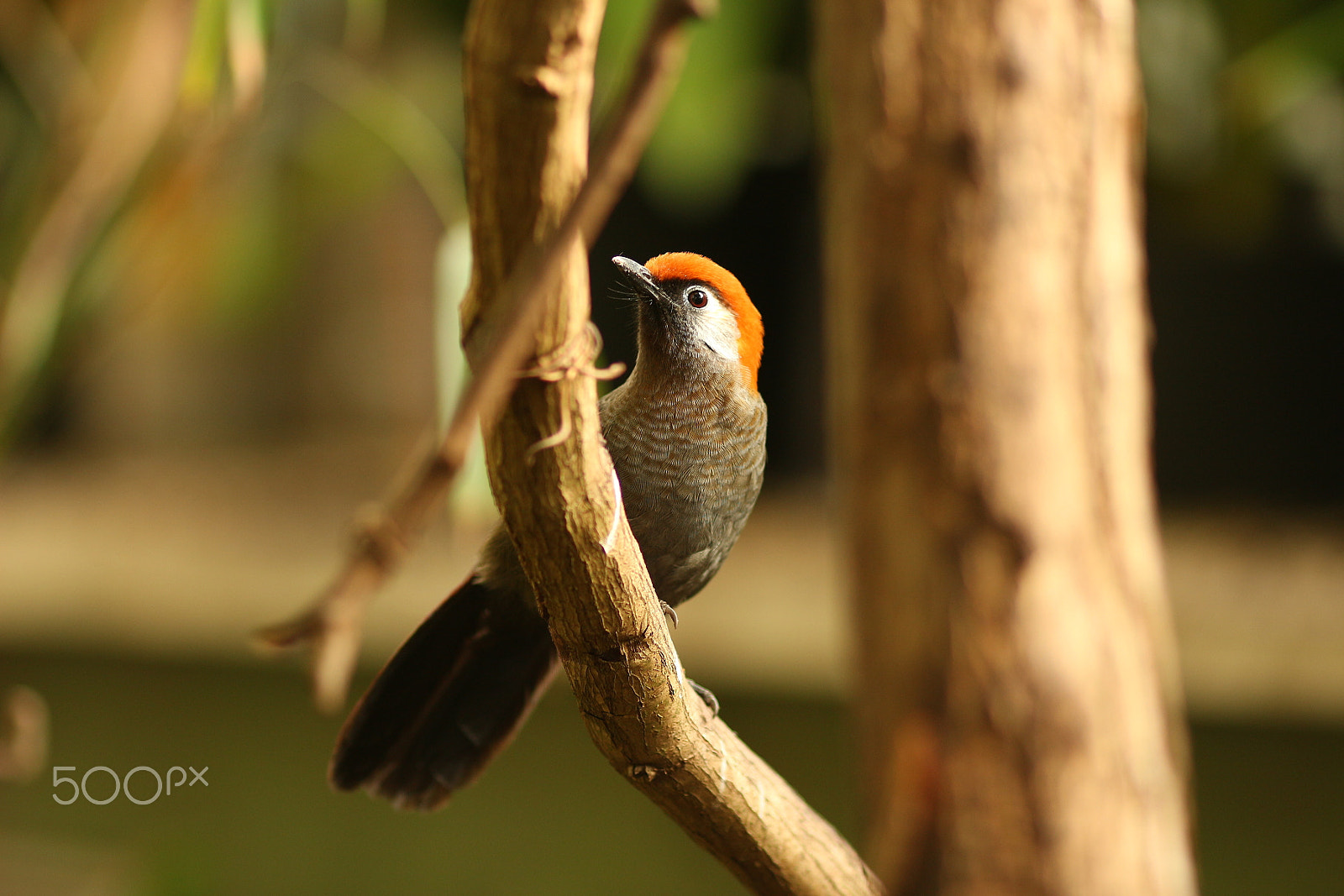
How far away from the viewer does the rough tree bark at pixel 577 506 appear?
0.33 metres

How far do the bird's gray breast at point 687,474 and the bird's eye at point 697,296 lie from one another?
0.05m

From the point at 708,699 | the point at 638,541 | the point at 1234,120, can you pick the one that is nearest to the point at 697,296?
the point at 638,541

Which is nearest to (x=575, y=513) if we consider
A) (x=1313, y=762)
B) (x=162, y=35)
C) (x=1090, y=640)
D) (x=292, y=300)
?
(x=1090, y=640)

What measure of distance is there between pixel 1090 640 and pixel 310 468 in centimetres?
234

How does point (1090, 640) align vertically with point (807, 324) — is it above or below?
above

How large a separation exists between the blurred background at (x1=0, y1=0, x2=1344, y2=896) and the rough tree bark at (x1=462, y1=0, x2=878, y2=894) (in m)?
0.90

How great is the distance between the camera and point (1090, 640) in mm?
860

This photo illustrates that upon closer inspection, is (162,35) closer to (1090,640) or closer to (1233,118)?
(1090,640)

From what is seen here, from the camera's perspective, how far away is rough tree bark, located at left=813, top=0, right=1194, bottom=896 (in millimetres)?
839

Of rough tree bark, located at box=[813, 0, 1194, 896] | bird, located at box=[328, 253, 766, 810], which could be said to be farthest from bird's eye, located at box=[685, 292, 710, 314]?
rough tree bark, located at box=[813, 0, 1194, 896]

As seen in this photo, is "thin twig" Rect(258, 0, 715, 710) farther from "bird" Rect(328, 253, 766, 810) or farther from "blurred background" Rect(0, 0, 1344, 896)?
"blurred background" Rect(0, 0, 1344, 896)

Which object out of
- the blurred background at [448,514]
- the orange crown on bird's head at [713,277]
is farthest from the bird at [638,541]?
the blurred background at [448,514]

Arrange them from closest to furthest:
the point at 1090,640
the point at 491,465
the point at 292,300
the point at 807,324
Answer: the point at 491,465, the point at 1090,640, the point at 807,324, the point at 292,300

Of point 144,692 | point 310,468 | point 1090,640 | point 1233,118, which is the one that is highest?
point 1233,118
